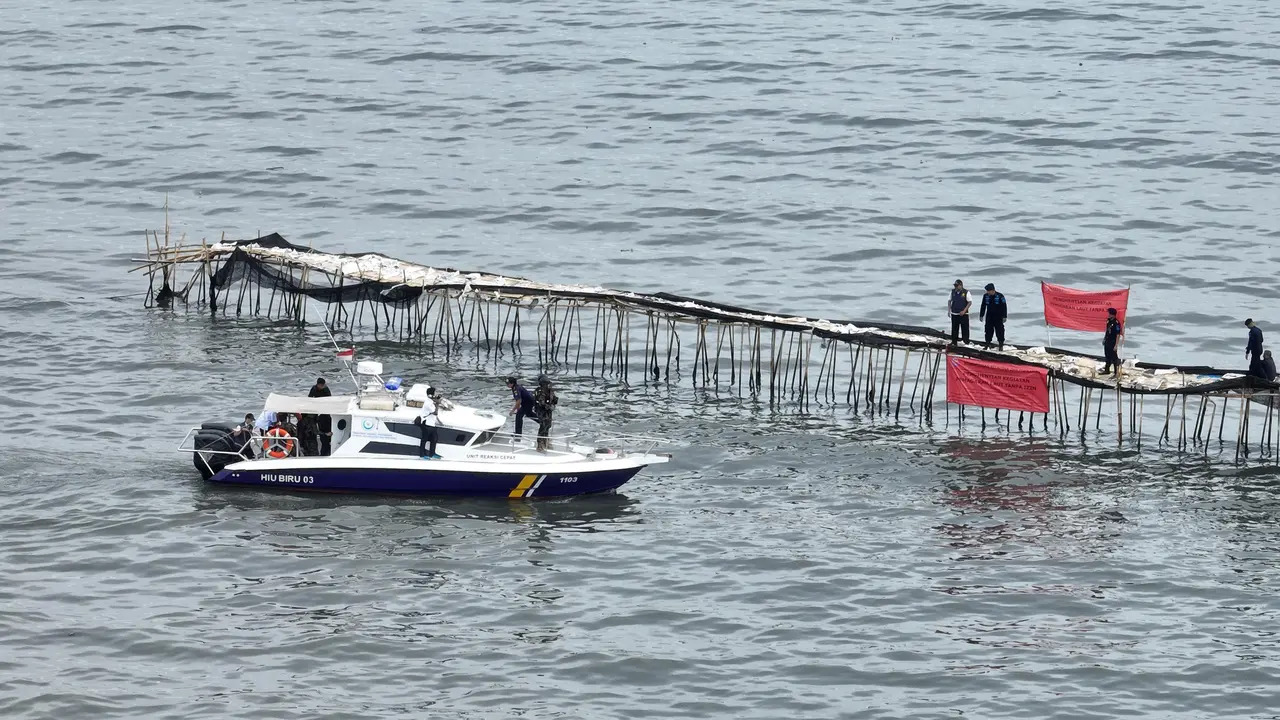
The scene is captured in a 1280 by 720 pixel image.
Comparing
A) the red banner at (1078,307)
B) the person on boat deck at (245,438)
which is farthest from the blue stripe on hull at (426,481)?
the red banner at (1078,307)

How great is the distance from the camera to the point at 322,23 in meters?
118

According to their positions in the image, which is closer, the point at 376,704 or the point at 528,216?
the point at 376,704

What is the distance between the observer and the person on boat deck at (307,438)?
169 ft

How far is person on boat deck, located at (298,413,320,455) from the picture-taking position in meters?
51.6

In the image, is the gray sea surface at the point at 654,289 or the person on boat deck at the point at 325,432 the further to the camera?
the person on boat deck at the point at 325,432

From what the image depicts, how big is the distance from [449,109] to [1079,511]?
57757 millimetres

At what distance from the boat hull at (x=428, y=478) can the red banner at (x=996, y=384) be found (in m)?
11.9

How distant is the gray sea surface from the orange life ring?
5.24 ft

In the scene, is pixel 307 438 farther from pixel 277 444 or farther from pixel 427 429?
pixel 427 429

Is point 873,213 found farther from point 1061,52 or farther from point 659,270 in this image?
point 1061,52

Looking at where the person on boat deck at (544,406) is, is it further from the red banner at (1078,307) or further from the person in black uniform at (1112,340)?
the person in black uniform at (1112,340)

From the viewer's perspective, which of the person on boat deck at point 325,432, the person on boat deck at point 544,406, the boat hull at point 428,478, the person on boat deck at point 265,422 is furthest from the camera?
the person on boat deck at point 544,406

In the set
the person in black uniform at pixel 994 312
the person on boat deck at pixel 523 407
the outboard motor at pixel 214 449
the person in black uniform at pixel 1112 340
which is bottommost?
the outboard motor at pixel 214 449

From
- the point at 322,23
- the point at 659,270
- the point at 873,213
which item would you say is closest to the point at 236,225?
the point at 659,270
